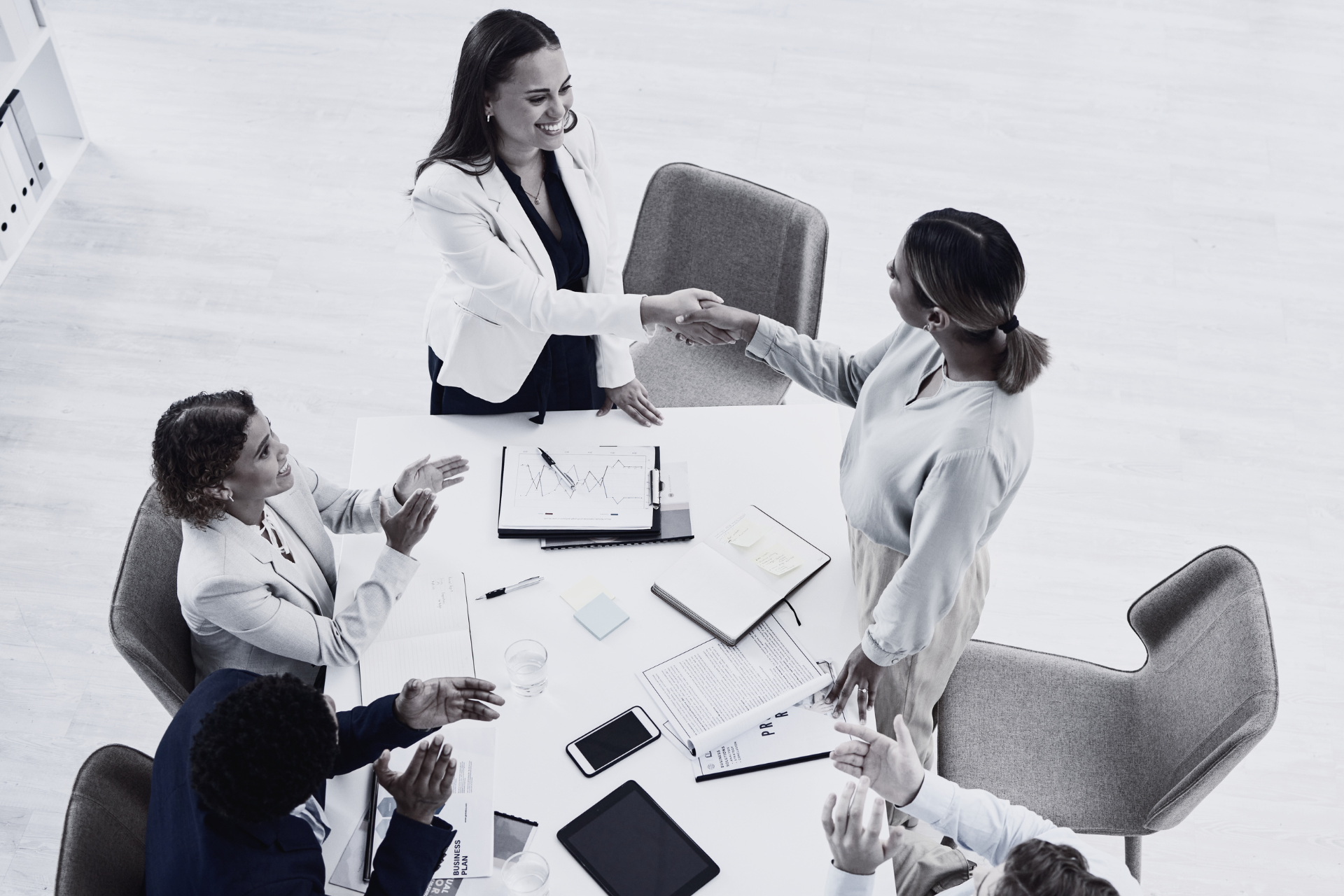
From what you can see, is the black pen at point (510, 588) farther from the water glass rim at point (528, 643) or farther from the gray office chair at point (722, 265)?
the gray office chair at point (722, 265)

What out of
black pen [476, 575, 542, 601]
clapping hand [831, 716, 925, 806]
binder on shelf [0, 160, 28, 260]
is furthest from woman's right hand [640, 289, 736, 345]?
binder on shelf [0, 160, 28, 260]

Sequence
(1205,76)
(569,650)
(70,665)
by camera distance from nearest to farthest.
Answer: (569,650), (70,665), (1205,76)

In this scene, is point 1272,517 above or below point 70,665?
below

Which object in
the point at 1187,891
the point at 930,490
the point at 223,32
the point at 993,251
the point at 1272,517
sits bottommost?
the point at 1187,891

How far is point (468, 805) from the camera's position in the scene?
1.99m

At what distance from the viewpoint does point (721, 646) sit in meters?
2.22

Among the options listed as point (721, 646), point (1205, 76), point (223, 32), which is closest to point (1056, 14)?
point (1205, 76)

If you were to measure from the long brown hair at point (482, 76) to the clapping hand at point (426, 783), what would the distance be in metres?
1.24

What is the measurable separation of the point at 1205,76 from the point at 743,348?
3176mm

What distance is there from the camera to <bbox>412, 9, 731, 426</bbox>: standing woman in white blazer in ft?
7.73

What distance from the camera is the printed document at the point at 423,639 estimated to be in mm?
2180

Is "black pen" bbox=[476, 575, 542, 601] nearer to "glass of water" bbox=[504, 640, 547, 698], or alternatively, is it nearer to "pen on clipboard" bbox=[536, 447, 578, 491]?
"glass of water" bbox=[504, 640, 547, 698]

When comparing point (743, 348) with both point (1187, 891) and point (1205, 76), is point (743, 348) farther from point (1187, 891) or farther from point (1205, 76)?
point (1205, 76)

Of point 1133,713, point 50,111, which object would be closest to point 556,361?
point 1133,713
